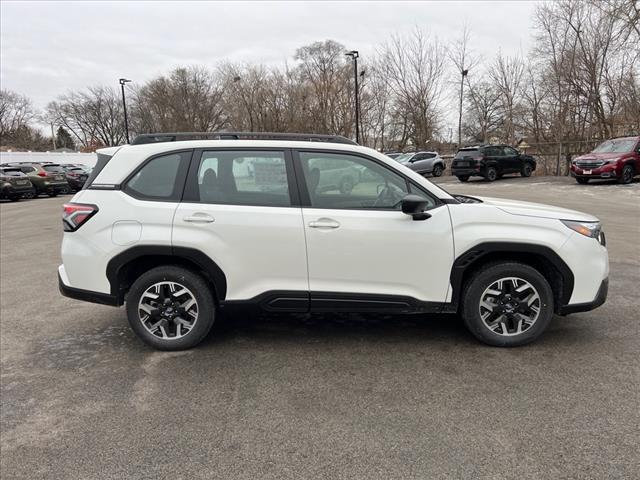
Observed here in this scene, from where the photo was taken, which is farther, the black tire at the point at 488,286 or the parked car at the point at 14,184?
the parked car at the point at 14,184

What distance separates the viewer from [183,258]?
4070 mm

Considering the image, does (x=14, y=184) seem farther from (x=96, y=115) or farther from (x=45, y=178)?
(x=96, y=115)

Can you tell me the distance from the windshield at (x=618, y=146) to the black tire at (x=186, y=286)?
21.3 meters

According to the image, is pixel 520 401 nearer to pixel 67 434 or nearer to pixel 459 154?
pixel 67 434

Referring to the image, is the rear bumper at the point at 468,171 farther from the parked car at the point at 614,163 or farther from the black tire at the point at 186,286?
the black tire at the point at 186,286

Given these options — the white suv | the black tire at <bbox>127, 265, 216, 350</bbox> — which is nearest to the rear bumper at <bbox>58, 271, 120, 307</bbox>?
the white suv

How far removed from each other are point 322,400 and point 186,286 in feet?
4.98

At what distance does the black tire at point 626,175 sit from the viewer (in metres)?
19.6

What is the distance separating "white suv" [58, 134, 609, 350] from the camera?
12.8ft

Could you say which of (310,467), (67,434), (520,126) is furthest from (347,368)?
(520,126)

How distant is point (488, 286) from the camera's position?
3.96 metres

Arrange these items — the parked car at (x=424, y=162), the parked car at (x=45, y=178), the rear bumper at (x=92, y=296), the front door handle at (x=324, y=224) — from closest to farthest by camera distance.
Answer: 1. the front door handle at (x=324, y=224)
2. the rear bumper at (x=92, y=296)
3. the parked car at (x=45, y=178)
4. the parked car at (x=424, y=162)

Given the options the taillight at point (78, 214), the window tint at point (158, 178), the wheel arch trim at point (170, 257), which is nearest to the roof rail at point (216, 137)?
the window tint at point (158, 178)

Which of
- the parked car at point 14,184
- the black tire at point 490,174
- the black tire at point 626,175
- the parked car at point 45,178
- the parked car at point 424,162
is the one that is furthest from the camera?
the parked car at point 424,162
